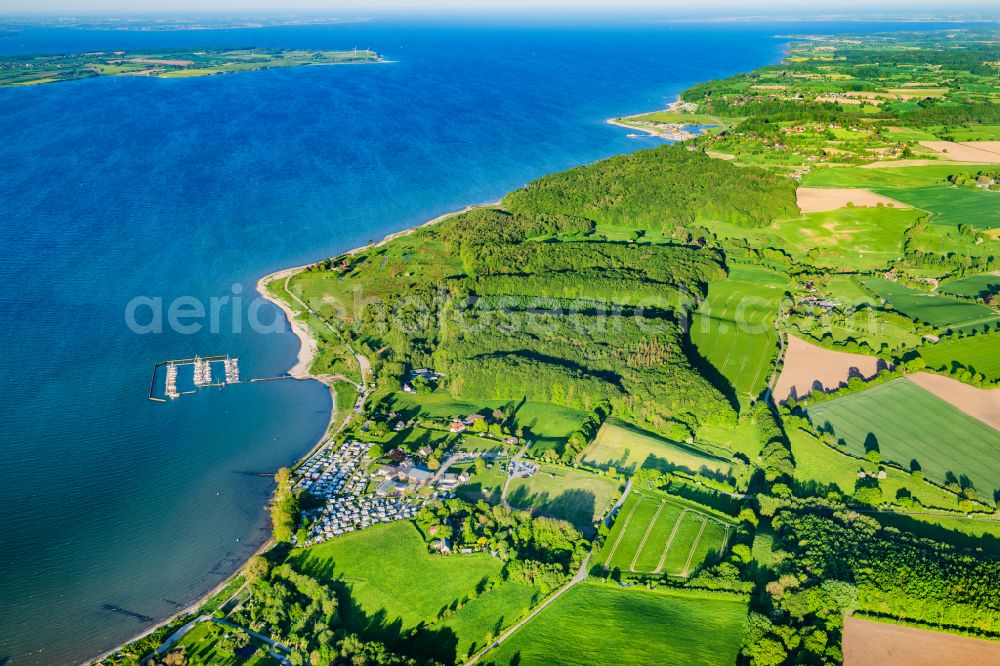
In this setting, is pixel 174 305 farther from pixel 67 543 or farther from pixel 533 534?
pixel 533 534

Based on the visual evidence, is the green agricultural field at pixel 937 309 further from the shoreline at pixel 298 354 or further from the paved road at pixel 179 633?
the paved road at pixel 179 633

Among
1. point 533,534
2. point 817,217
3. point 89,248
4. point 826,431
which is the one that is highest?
point 817,217

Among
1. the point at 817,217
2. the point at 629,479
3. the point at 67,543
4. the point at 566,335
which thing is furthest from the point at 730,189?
the point at 67,543

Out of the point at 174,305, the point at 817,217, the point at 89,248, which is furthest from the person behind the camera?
the point at 817,217

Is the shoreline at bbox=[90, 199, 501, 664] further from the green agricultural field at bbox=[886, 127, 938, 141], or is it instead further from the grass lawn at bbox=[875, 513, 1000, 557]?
the green agricultural field at bbox=[886, 127, 938, 141]

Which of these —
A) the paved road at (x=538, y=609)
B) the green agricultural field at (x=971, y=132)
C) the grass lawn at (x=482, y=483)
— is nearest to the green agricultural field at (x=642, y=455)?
the grass lawn at (x=482, y=483)
